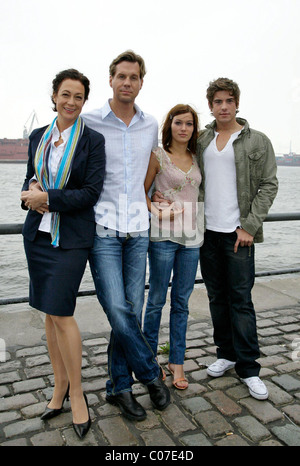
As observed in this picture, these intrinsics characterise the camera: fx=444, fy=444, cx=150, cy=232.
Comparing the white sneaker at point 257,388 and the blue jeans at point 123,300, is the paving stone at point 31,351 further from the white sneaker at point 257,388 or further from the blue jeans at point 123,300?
the white sneaker at point 257,388

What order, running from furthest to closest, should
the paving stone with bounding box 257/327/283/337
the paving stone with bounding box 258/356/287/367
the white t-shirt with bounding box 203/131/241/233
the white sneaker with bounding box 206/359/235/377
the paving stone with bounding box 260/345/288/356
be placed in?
the paving stone with bounding box 257/327/283/337, the paving stone with bounding box 260/345/288/356, the paving stone with bounding box 258/356/287/367, the white sneaker with bounding box 206/359/235/377, the white t-shirt with bounding box 203/131/241/233

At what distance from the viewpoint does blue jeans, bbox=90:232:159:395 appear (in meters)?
2.43

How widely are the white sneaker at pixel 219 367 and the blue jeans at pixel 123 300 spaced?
510 mm

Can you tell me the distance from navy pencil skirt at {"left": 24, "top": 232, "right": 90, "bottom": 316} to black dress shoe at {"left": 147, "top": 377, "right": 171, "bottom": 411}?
0.70 meters

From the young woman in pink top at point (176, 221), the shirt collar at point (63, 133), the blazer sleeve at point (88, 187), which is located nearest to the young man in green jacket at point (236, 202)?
the young woman in pink top at point (176, 221)

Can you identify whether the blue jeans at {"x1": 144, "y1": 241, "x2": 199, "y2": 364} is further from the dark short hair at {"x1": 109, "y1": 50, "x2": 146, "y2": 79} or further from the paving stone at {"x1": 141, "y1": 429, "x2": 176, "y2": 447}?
the dark short hair at {"x1": 109, "y1": 50, "x2": 146, "y2": 79}

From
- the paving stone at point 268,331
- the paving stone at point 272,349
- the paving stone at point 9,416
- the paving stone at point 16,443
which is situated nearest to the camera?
the paving stone at point 16,443

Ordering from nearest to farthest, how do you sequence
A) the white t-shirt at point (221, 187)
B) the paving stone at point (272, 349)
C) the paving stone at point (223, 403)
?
the paving stone at point (223, 403) → the white t-shirt at point (221, 187) → the paving stone at point (272, 349)

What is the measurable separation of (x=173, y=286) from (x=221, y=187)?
70 centimetres

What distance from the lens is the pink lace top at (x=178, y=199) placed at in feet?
8.87

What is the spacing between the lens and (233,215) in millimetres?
2793

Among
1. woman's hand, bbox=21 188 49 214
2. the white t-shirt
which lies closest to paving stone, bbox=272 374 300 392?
the white t-shirt

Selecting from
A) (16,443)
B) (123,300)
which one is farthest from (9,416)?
(123,300)
